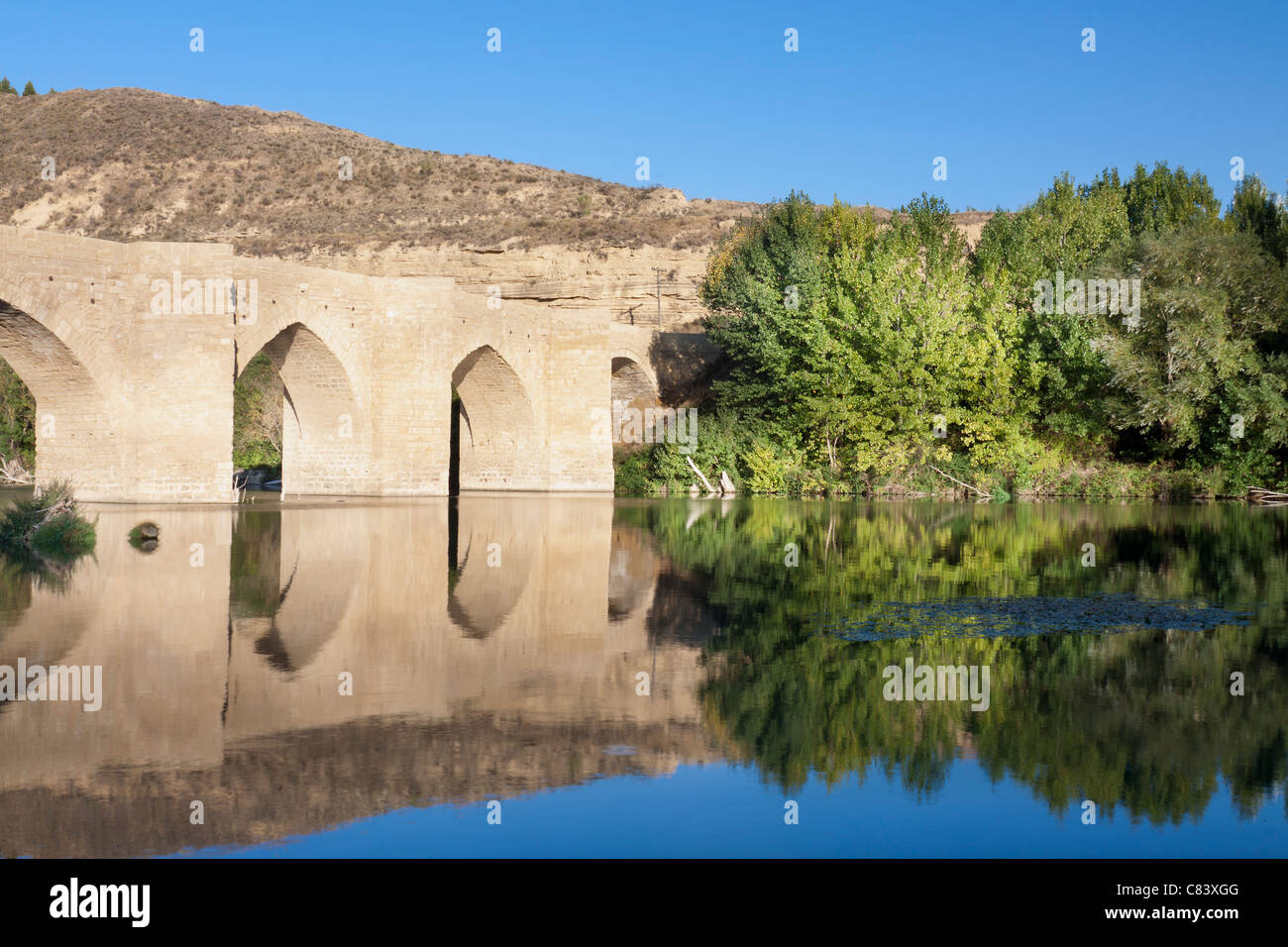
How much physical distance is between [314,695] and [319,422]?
24.0m

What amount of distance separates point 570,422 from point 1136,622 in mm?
26568

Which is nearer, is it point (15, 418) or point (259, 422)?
point (15, 418)

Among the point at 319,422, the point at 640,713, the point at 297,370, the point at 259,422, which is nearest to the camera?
the point at 640,713

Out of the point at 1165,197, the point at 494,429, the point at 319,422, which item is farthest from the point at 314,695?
the point at 1165,197

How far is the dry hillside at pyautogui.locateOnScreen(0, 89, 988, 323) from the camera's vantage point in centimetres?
5375

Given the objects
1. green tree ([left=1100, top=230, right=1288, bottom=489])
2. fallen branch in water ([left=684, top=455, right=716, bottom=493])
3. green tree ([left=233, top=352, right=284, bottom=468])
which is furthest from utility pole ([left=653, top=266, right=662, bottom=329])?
green tree ([left=1100, top=230, right=1288, bottom=489])

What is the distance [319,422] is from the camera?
96.3 feet

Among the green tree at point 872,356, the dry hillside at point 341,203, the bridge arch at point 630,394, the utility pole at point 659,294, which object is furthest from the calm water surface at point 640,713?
the dry hillside at point 341,203

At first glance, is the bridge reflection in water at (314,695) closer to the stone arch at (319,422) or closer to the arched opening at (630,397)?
the stone arch at (319,422)

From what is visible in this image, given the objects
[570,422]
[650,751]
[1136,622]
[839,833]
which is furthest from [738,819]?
[570,422]

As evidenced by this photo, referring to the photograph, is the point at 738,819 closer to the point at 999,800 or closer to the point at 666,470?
the point at 999,800

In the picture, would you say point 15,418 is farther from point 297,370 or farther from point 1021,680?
point 1021,680

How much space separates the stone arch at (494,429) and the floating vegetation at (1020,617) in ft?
79.0

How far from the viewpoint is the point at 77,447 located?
75.3 feet
